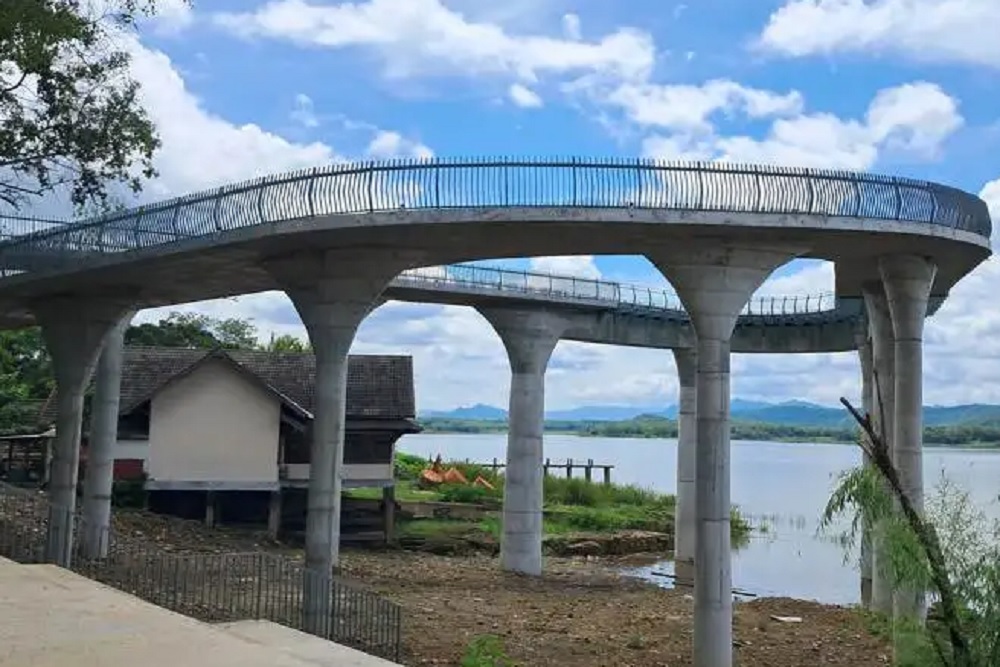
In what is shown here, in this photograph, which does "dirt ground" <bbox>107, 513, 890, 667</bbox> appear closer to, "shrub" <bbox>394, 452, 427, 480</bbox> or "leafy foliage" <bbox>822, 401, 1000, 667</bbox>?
"leafy foliage" <bbox>822, 401, 1000, 667</bbox>

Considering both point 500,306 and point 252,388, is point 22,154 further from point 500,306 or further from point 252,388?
point 252,388

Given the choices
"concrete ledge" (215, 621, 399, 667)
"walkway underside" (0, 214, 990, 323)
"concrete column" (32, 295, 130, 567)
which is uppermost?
"walkway underside" (0, 214, 990, 323)

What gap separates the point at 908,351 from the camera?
23.7 meters

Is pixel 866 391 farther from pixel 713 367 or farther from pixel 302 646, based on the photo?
pixel 302 646

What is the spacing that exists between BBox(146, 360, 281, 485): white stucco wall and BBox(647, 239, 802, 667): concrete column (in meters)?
23.9

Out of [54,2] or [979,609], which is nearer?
[979,609]

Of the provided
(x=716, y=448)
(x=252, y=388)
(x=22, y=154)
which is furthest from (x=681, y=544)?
(x=22, y=154)

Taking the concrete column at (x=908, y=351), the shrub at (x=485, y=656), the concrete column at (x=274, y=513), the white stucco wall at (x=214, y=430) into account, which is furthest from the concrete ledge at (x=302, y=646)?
the white stucco wall at (x=214, y=430)

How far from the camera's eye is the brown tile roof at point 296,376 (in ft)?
140

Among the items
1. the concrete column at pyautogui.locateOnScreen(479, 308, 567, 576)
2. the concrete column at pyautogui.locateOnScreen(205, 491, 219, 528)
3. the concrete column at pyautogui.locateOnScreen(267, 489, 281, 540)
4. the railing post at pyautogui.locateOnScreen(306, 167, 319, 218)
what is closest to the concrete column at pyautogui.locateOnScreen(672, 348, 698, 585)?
the concrete column at pyautogui.locateOnScreen(479, 308, 567, 576)

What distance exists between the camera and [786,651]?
21812 millimetres

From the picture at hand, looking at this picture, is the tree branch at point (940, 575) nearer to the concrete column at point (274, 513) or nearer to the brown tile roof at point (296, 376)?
the concrete column at point (274, 513)

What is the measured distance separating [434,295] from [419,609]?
11.1 metres

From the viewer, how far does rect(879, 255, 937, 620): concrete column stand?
23.3 meters
